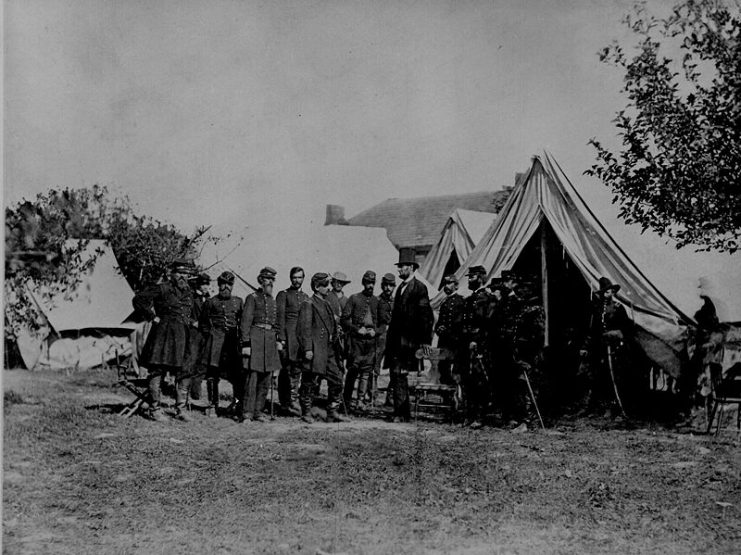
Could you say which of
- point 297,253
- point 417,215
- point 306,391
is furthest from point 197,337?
point 417,215

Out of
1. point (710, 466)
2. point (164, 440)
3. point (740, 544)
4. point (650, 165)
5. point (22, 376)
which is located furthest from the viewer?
point (22, 376)

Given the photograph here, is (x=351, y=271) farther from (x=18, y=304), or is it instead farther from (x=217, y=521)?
(x=217, y=521)

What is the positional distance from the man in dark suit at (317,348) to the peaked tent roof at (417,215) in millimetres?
17820

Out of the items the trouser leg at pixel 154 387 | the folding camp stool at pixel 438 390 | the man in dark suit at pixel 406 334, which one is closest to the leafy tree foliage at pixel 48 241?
the trouser leg at pixel 154 387

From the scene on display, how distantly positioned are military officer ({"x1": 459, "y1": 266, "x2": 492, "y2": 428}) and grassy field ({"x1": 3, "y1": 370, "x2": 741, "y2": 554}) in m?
0.60

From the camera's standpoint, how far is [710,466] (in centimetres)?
548

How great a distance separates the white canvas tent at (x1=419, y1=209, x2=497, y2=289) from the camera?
13.1 m

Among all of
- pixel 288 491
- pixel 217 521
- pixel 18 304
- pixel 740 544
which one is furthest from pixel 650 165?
pixel 18 304

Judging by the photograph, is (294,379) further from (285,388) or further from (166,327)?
(166,327)

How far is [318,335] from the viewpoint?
24.6ft

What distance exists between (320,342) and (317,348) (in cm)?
8

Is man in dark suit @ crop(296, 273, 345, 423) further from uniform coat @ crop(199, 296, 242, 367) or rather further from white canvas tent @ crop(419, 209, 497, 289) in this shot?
white canvas tent @ crop(419, 209, 497, 289)

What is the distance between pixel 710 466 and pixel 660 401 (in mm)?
2314

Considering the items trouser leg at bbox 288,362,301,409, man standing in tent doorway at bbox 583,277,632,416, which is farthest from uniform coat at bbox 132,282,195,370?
man standing in tent doorway at bbox 583,277,632,416
